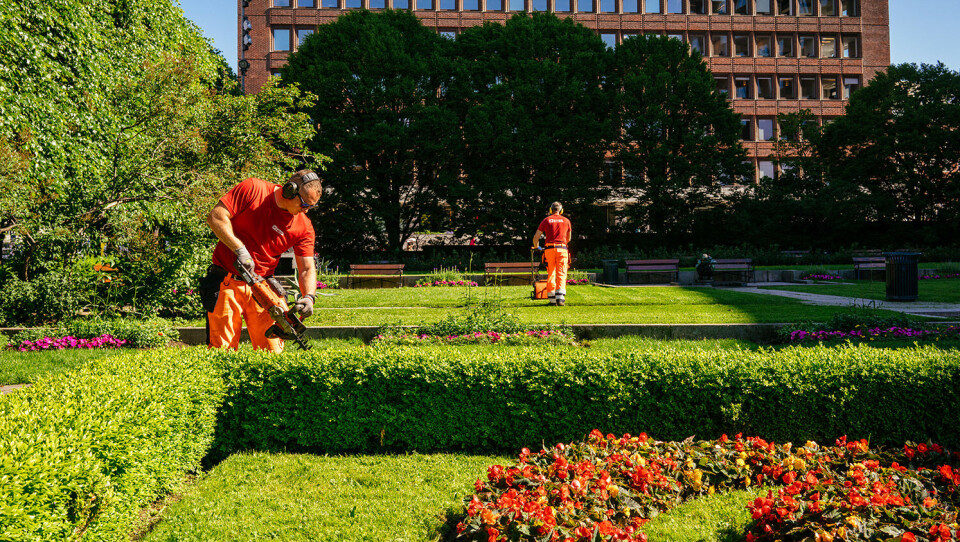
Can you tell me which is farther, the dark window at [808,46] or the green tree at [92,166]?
the dark window at [808,46]

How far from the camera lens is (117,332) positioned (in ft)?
32.1

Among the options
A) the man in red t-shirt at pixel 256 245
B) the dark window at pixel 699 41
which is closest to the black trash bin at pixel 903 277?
the man in red t-shirt at pixel 256 245

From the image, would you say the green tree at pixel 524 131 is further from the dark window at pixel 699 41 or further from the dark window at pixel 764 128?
the dark window at pixel 764 128

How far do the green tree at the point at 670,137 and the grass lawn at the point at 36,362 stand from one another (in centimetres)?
2706

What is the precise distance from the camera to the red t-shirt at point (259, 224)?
16.6 feet

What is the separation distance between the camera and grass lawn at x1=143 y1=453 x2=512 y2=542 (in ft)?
11.7

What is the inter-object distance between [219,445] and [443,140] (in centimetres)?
2583

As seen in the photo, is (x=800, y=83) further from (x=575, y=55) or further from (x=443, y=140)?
(x=443, y=140)

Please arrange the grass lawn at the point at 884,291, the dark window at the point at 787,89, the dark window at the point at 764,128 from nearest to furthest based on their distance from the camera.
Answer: the grass lawn at the point at 884,291, the dark window at the point at 764,128, the dark window at the point at 787,89

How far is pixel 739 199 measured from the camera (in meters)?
32.1

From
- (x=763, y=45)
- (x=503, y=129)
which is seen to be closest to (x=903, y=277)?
(x=503, y=129)

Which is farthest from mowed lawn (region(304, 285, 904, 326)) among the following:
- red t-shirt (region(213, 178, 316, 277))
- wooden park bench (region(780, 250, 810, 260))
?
wooden park bench (region(780, 250, 810, 260))

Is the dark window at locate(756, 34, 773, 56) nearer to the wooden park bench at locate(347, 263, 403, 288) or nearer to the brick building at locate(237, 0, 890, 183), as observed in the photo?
the brick building at locate(237, 0, 890, 183)

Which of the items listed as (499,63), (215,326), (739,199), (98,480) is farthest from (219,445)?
(739,199)
